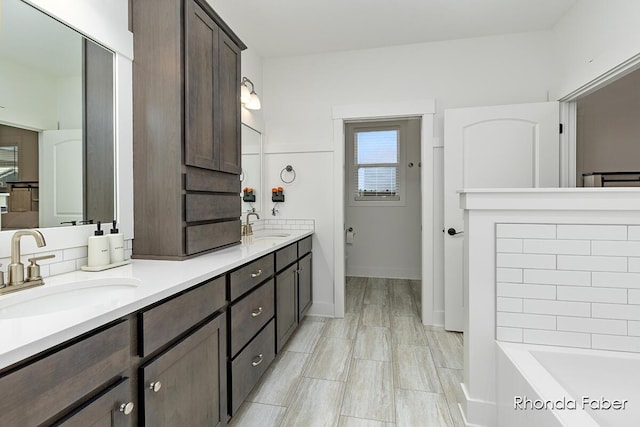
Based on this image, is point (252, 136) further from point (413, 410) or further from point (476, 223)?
point (413, 410)

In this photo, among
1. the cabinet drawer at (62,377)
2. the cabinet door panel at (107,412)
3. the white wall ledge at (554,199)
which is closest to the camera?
the cabinet drawer at (62,377)

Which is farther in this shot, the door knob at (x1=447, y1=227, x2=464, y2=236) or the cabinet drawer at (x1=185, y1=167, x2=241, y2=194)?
the door knob at (x1=447, y1=227, x2=464, y2=236)

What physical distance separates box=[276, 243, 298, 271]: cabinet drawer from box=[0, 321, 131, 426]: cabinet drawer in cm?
129

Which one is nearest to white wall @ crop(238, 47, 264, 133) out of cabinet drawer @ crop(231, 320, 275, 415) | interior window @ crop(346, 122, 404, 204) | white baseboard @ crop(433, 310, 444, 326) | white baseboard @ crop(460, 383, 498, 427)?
interior window @ crop(346, 122, 404, 204)

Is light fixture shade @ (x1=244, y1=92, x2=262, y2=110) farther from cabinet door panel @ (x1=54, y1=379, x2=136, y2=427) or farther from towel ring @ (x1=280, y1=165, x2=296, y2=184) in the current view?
cabinet door panel @ (x1=54, y1=379, x2=136, y2=427)

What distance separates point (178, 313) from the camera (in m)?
1.13

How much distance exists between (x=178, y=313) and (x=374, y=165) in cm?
397

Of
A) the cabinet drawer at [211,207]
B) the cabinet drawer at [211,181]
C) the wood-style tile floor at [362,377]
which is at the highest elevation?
the cabinet drawer at [211,181]

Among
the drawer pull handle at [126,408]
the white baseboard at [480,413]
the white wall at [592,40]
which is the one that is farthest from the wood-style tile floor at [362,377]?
the white wall at [592,40]

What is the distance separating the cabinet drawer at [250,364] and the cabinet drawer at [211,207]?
29.2 inches

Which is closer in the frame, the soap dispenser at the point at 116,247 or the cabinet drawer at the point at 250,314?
the soap dispenser at the point at 116,247

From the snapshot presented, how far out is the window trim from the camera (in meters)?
4.57

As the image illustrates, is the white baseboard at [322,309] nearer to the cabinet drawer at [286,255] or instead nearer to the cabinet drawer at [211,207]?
the cabinet drawer at [286,255]

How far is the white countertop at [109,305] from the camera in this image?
26.5 inches
